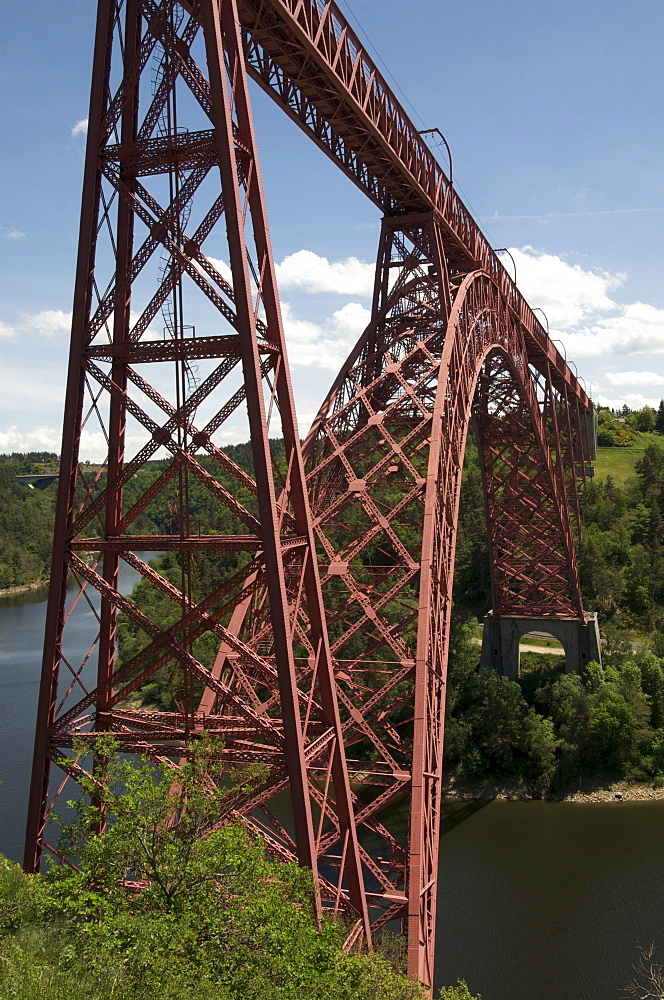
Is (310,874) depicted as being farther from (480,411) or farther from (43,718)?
(480,411)

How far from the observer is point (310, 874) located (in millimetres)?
7082

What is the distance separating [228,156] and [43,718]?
6.05 metres

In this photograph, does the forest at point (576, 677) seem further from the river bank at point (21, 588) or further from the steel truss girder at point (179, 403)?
the river bank at point (21, 588)

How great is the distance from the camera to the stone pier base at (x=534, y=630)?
3256cm

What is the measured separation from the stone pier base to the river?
665 cm

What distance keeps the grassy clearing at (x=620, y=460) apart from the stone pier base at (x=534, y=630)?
34008 millimetres

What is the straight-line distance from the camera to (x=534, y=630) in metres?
33.2

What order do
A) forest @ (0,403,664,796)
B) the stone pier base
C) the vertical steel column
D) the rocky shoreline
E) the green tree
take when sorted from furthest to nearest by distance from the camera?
the green tree → the stone pier base → forest @ (0,403,664,796) → the rocky shoreline → the vertical steel column

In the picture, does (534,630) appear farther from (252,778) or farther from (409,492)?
(252,778)

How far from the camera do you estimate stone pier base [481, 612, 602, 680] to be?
107 ft

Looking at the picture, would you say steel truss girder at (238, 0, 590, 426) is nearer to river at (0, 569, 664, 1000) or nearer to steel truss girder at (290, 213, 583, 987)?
steel truss girder at (290, 213, 583, 987)

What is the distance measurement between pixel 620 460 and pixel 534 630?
144 ft

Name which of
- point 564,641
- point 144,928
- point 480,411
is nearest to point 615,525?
point 564,641

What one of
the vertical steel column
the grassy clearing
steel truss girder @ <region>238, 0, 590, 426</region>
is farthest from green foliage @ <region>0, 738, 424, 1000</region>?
the grassy clearing
